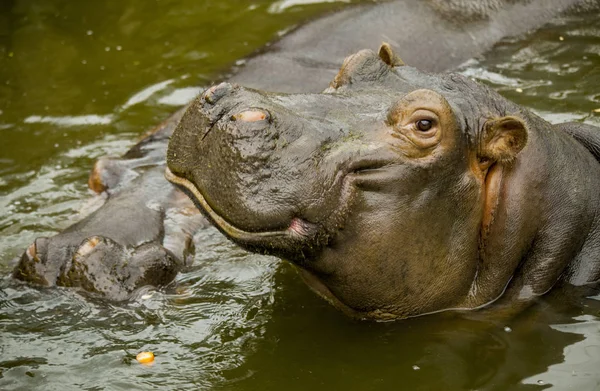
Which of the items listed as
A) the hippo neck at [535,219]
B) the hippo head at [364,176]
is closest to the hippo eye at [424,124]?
the hippo head at [364,176]

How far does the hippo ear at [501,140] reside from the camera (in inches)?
171

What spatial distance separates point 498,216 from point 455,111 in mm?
Result: 554

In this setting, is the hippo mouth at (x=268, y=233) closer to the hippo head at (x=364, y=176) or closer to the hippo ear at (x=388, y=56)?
the hippo head at (x=364, y=176)

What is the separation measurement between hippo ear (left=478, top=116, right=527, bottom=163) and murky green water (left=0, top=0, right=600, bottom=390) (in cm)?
83

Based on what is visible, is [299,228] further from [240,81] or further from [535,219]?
[240,81]

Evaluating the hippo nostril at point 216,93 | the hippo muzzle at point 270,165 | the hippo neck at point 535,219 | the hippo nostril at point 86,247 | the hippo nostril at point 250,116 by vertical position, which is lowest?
the hippo nostril at point 86,247

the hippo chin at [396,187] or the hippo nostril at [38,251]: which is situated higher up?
the hippo chin at [396,187]

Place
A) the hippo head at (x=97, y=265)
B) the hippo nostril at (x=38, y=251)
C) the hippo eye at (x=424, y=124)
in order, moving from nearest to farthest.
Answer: the hippo eye at (x=424, y=124) → the hippo head at (x=97, y=265) → the hippo nostril at (x=38, y=251)

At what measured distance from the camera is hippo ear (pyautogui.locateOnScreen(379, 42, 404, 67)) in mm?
4812

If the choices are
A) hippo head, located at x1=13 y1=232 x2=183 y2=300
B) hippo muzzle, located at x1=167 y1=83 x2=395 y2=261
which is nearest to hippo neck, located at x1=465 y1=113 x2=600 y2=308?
hippo muzzle, located at x1=167 y1=83 x2=395 y2=261

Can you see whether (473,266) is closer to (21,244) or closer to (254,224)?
(254,224)

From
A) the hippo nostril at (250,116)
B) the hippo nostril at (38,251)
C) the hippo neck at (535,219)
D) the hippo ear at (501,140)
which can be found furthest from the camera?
the hippo nostril at (38,251)

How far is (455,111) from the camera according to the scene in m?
4.36


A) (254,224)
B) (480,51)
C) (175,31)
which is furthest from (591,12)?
(254,224)
